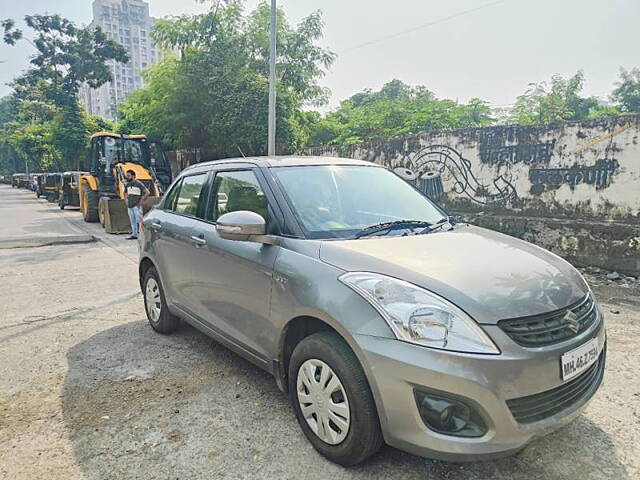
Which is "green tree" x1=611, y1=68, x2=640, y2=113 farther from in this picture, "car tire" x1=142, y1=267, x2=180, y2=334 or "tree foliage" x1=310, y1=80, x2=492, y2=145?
"car tire" x1=142, y1=267, x2=180, y2=334

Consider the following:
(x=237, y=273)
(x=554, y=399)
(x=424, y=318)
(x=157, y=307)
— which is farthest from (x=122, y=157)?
(x=554, y=399)

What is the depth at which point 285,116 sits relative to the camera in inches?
635

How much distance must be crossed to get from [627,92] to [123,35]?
358ft

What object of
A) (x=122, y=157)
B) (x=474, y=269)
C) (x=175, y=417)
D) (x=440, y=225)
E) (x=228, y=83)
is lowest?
(x=175, y=417)

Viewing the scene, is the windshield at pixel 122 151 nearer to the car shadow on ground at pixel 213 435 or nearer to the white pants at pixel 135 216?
the white pants at pixel 135 216

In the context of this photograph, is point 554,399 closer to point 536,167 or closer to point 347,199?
point 347,199

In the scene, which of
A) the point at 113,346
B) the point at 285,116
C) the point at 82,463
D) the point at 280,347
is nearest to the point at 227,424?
the point at 280,347

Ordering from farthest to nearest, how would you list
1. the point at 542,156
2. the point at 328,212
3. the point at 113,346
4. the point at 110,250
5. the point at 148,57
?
the point at 148,57 < the point at 110,250 < the point at 542,156 < the point at 113,346 < the point at 328,212

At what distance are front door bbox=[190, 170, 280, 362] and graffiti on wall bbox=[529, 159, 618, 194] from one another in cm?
611

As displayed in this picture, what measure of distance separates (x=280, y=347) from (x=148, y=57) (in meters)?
126

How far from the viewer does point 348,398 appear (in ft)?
7.09

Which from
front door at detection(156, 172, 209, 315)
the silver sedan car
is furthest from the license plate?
front door at detection(156, 172, 209, 315)

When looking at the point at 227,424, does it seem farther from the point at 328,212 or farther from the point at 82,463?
the point at 328,212

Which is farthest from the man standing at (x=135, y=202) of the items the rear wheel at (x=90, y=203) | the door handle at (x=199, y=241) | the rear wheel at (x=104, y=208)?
the door handle at (x=199, y=241)
